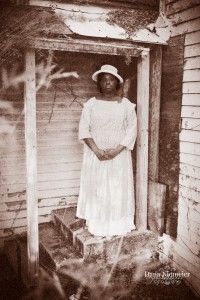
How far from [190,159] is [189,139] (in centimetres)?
30

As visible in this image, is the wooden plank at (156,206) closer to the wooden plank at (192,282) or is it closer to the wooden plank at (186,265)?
the wooden plank at (186,265)

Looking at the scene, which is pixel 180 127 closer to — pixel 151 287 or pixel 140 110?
pixel 140 110

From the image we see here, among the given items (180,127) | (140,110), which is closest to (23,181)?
(140,110)

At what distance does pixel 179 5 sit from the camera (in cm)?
502

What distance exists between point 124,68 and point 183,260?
365 cm

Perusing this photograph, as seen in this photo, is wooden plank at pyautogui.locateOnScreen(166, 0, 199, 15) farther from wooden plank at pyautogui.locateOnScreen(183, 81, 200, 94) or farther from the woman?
the woman

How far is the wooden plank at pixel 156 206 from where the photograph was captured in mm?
5582

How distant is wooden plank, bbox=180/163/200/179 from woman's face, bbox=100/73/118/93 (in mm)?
1638

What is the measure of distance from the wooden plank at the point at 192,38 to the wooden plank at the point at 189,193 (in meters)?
2.17

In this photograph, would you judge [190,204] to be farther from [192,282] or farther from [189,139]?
[192,282]

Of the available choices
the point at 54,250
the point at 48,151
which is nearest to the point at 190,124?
the point at 48,151

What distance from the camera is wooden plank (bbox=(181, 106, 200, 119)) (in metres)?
4.78

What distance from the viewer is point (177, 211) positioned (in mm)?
5438

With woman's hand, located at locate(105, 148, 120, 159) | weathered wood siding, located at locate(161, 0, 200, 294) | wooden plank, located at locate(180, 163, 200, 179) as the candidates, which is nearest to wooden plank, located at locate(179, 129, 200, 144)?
weathered wood siding, located at locate(161, 0, 200, 294)
